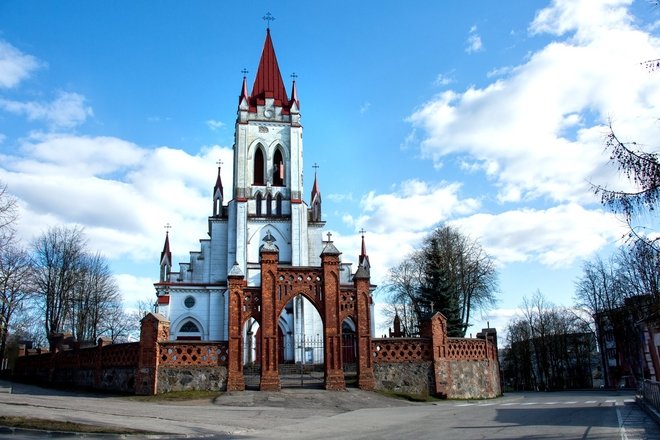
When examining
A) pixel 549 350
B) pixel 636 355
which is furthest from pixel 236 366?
pixel 549 350

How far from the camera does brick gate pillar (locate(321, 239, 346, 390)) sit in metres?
22.5

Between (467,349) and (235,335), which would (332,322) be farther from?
(467,349)

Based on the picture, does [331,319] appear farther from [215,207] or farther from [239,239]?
[215,207]

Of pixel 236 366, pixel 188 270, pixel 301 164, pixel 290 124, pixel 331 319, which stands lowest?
pixel 236 366

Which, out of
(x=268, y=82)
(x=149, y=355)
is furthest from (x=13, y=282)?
(x=268, y=82)

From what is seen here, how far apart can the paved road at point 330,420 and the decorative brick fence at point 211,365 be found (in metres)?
Answer: 1.96

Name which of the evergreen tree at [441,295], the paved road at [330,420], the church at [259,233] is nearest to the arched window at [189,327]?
the church at [259,233]

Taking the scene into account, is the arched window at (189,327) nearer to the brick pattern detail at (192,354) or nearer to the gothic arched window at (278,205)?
the gothic arched window at (278,205)

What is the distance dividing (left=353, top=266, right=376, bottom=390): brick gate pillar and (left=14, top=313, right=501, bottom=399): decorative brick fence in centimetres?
39

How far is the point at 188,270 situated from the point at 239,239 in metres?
4.59

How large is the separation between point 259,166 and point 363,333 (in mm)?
25583

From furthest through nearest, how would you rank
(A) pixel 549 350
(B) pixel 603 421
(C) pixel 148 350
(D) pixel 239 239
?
(A) pixel 549 350, (D) pixel 239 239, (C) pixel 148 350, (B) pixel 603 421

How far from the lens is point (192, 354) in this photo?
21656mm

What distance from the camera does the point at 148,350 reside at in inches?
836
